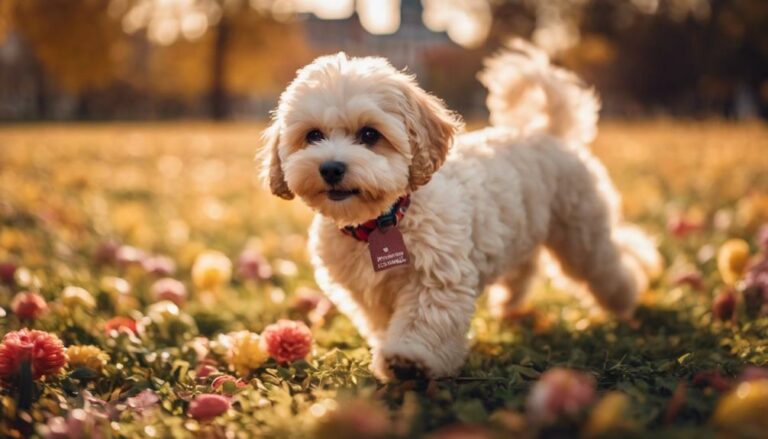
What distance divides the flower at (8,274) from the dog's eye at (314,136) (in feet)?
6.92

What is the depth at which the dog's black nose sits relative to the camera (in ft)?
9.37

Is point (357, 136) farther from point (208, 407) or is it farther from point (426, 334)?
point (208, 407)

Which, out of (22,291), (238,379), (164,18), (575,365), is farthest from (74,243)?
(164,18)

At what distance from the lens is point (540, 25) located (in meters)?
32.0

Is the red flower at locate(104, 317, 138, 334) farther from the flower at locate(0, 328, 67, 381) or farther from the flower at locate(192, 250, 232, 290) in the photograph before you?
the flower at locate(192, 250, 232, 290)

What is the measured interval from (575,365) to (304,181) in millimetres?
1330

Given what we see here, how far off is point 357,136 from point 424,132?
296mm

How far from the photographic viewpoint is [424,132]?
3.09 metres

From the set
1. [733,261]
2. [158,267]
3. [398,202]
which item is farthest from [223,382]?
[733,261]

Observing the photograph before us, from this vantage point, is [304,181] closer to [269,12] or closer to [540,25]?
[540,25]

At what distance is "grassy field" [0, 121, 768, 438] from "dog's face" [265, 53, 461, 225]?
688mm

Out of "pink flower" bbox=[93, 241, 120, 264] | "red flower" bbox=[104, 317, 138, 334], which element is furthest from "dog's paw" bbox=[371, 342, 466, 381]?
"pink flower" bbox=[93, 241, 120, 264]

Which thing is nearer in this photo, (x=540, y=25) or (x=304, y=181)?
(x=304, y=181)

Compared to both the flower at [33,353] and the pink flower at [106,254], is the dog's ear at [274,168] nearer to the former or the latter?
the flower at [33,353]
